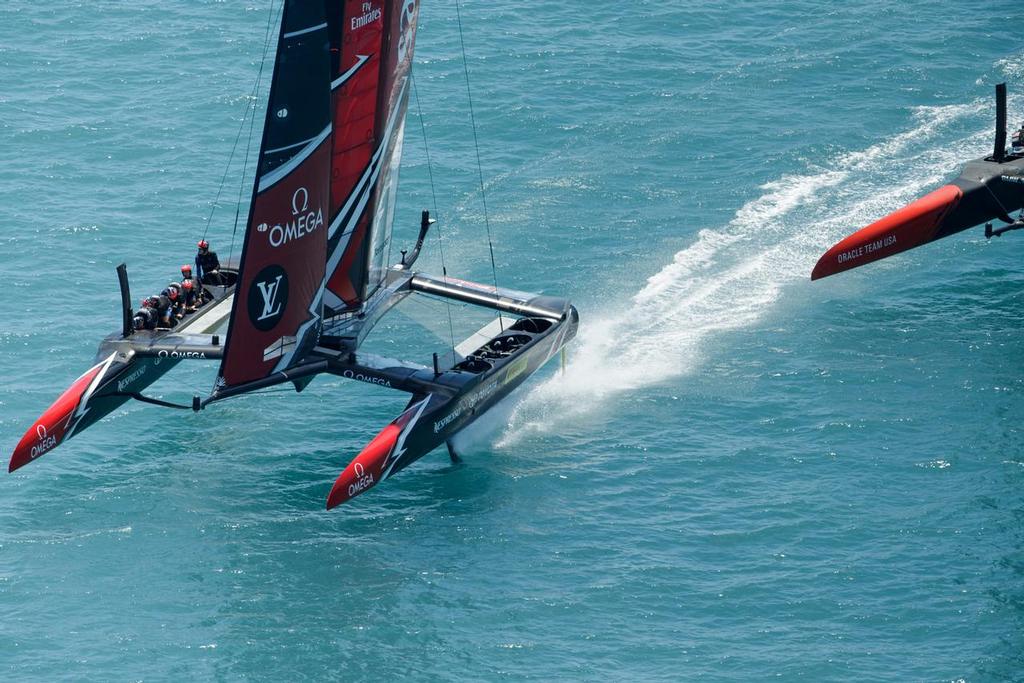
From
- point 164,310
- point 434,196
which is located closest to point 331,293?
point 164,310

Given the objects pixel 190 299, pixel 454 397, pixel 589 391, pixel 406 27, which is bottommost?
pixel 589 391

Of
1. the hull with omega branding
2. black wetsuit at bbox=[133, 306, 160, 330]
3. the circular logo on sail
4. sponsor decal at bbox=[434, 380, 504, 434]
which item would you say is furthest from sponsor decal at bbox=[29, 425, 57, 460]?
sponsor decal at bbox=[434, 380, 504, 434]

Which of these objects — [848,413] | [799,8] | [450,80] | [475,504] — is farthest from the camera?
[799,8]

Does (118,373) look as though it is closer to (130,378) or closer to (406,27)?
(130,378)

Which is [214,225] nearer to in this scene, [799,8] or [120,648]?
[120,648]

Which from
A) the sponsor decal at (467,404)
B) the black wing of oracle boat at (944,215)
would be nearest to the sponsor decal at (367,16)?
the sponsor decal at (467,404)

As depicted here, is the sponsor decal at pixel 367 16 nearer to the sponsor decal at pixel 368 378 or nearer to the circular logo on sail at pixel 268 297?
the circular logo on sail at pixel 268 297

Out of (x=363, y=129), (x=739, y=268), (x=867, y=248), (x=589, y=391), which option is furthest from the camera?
(x=739, y=268)

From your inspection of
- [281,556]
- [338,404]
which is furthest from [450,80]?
[281,556]
